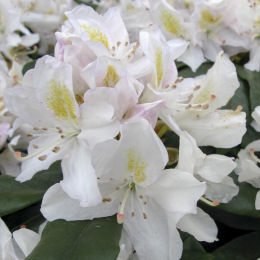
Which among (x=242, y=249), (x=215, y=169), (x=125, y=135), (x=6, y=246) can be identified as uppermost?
(x=125, y=135)

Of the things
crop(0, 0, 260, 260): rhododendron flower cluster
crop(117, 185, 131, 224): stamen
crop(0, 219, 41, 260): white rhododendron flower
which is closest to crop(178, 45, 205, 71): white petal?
crop(0, 0, 260, 260): rhododendron flower cluster

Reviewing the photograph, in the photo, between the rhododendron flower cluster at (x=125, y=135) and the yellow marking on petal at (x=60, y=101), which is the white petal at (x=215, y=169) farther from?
the yellow marking on petal at (x=60, y=101)

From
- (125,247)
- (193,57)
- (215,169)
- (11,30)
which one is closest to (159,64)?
(215,169)

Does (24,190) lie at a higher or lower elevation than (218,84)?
lower

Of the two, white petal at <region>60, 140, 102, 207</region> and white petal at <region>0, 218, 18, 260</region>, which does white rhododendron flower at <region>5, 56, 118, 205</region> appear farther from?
white petal at <region>0, 218, 18, 260</region>

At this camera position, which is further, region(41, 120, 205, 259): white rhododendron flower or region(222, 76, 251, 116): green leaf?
region(222, 76, 251, 116): green leaf

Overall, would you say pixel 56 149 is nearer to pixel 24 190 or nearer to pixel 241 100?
pixel 24 190

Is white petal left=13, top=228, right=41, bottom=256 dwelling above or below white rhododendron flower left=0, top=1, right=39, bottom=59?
below

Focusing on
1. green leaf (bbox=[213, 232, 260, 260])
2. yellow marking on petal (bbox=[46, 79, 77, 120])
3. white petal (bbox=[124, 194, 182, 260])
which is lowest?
green leaf (bbox=[213, 232, 260, 260])
